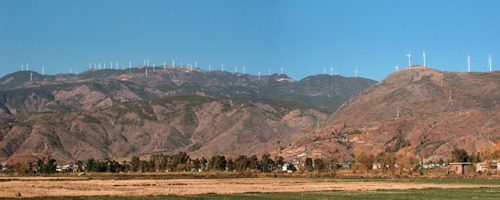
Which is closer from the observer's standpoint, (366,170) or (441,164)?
(366,170)

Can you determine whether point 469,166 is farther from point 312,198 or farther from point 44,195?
point 44,195

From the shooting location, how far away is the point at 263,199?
211 ft

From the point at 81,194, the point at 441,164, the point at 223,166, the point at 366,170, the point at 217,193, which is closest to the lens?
the point at 81,194

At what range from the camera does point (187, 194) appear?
233 ft

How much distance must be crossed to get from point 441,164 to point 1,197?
157 metres

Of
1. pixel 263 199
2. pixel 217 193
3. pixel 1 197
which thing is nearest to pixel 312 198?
pixel 263 199

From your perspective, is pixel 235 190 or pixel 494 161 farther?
pixel 494 161

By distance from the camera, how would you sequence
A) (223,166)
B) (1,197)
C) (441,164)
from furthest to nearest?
(223,166) < (441,164) < (1,197)

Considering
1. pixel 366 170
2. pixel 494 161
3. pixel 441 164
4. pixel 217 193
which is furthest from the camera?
pixel 441 164

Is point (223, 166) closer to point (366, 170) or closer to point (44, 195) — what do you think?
point (366, 170)

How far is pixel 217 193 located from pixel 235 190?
6462mm

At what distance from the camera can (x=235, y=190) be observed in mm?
79000

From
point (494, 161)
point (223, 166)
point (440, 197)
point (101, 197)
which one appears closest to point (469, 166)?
point (494, 161)

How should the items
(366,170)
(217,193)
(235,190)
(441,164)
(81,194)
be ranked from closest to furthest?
(81,194)
(217,193)
(235,190)
(366,170)
(441,164)
